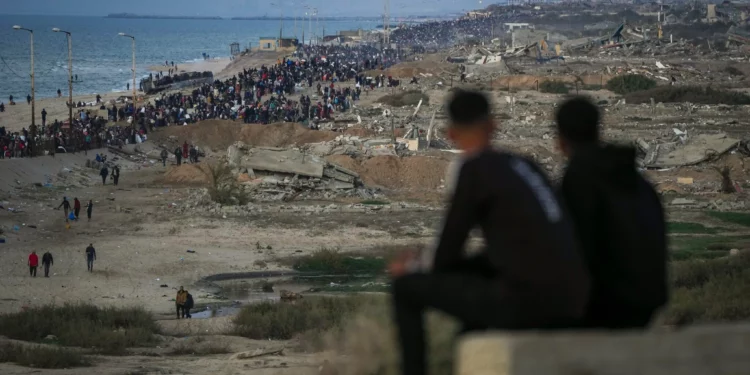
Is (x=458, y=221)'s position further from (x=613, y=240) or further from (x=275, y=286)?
(x=275, y=286)

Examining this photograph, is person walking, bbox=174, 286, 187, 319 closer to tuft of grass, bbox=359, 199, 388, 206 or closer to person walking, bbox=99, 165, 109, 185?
tuft of grass, bbox=359, 199, 388, 206

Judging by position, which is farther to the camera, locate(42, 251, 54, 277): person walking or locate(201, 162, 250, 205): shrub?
locate(201, 162, 250, 205): shrub

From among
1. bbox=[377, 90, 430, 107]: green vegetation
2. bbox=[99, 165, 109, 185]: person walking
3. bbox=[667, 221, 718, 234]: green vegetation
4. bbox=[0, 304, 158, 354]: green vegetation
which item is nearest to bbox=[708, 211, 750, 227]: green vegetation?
bbox=[667, 221, 718, 234]: green vegetation

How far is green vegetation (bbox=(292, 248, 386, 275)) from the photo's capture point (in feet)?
68.1

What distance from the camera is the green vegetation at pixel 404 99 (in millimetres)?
56266

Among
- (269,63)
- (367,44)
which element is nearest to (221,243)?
(269,63)

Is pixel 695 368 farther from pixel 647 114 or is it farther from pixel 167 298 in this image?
pixel 647 114

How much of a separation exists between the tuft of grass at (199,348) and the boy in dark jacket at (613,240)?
8117 mm

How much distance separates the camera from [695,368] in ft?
11.9

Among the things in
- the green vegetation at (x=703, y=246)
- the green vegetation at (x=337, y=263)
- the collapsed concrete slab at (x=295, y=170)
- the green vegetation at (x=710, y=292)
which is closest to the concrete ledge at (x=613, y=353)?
the green vegetation at (x=710, y=292)

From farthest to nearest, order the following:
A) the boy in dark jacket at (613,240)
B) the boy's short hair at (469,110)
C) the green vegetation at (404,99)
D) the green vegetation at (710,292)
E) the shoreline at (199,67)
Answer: the shoreline at (199,67) → the green vegetation at (404,99) → the green vegetation at (710,292) → the boy in dark jacket at (613,240) → the boy's short hair at (469,110)

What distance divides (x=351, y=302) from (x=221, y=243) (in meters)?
11.0

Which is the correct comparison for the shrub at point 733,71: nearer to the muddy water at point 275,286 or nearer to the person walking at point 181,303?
the muddy water at point 275,286

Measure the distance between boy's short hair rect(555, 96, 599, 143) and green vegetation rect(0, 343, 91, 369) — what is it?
7687 millimetres
